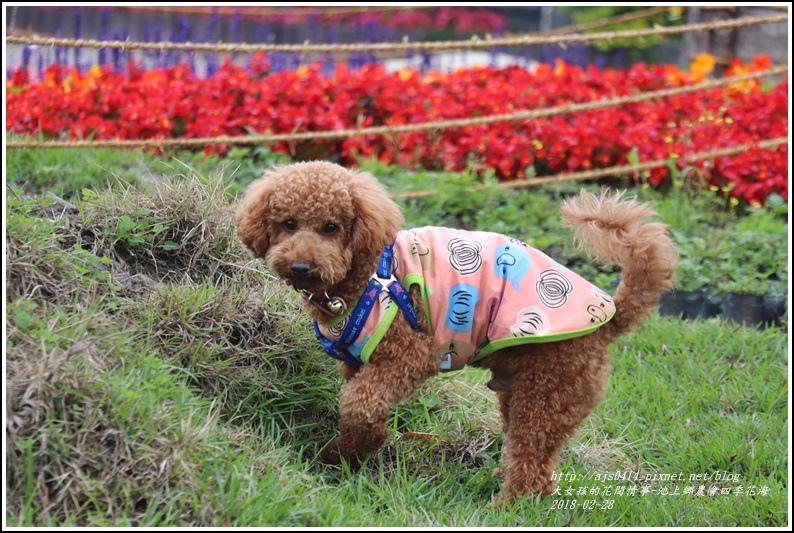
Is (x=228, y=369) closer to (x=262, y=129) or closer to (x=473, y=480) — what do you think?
(x=473, y=480)

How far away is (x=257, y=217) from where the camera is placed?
114 inches

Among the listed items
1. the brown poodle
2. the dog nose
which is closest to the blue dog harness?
the brown poodle

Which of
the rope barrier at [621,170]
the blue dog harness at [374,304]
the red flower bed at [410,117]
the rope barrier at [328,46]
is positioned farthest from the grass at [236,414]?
the red flower bed at [410,117]

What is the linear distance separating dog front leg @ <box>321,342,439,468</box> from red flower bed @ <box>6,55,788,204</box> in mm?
3449

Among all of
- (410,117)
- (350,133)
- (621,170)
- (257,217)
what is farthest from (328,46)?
(257,217)

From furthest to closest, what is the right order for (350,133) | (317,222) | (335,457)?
(350,133) → (335,457) → (317,222)

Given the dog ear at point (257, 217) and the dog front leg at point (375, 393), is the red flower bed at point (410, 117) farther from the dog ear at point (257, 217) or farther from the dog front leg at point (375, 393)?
the dog front leg at point (375, 393)

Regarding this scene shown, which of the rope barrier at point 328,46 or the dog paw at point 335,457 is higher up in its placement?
Answer: the rope barrier at point 328,46

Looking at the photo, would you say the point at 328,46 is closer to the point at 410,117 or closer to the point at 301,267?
the point at 410,117

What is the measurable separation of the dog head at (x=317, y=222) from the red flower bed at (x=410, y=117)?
3286mm

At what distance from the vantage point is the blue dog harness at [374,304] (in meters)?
2.94

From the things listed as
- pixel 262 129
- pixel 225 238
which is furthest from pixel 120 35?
pixel 225 238

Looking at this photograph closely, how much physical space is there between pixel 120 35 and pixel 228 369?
5656 millimetres

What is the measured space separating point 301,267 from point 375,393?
54 centimetres
